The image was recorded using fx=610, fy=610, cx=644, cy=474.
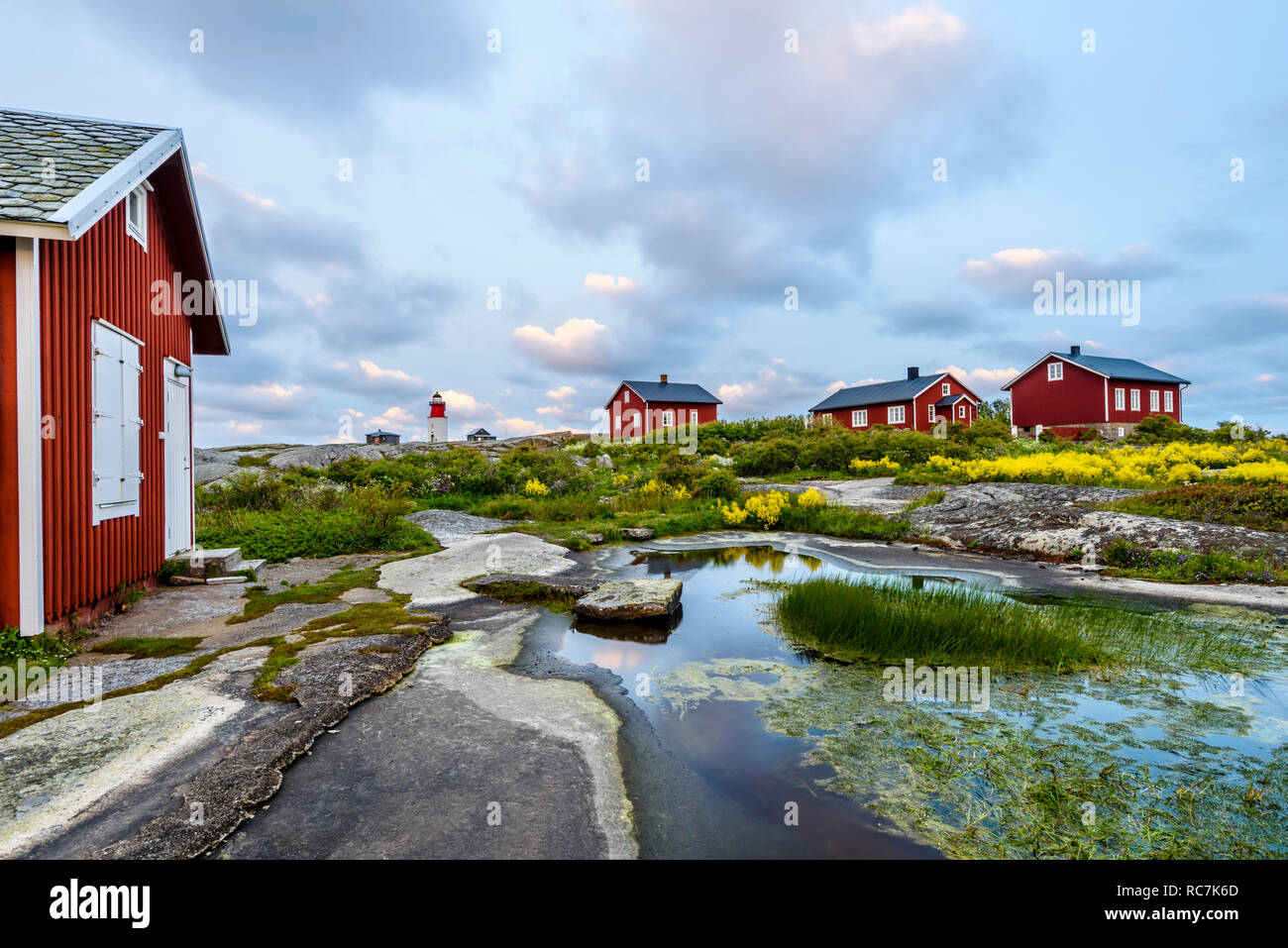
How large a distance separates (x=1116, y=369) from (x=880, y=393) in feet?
46.9

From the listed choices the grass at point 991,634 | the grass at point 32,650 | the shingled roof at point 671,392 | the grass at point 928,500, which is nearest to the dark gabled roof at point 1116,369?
the shingled roof at point 671,392

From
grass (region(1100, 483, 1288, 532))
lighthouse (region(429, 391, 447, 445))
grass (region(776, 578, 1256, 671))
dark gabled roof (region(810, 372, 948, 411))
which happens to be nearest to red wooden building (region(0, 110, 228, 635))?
grass (region(776, 578, 1256, 671))

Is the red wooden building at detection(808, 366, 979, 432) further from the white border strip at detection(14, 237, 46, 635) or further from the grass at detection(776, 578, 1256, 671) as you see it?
the white border strip at detection(14, 237, 46, 635)

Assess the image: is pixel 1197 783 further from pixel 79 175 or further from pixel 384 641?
pixel 79 175

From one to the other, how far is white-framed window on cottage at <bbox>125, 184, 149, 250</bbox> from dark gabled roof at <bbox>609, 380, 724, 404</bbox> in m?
38.7

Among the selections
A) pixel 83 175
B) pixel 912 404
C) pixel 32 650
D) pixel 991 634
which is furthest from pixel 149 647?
pixel 912 404

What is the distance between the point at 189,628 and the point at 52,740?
2.91 metres

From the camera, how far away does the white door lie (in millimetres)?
8766

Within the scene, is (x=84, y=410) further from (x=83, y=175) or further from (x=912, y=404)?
(x=912, y=404)

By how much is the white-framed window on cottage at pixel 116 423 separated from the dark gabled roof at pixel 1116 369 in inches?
1761

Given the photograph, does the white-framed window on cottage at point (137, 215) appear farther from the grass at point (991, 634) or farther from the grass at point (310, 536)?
the grass at point (991, 634)

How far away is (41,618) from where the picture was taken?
524 centimetres

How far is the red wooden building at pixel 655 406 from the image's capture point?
46375 mm
